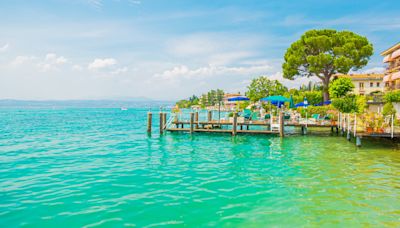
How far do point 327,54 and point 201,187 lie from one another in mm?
42861

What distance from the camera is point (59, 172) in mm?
14102

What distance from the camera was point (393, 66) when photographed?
47.0 meters

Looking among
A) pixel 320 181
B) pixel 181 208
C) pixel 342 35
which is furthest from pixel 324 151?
pixel 342 35

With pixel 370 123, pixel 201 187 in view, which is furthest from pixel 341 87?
pixel 201 187

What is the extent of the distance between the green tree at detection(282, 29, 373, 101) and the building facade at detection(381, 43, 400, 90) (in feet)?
8.81

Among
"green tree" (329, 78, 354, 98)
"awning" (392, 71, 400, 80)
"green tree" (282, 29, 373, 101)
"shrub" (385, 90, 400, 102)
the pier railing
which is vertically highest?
"green tree" (282, 29, 373, 101)

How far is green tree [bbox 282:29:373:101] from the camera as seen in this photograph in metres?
47.5

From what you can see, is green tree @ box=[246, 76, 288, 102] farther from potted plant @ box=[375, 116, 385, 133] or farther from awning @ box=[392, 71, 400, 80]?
potted plant @ box=[375, 116, 385, 133]

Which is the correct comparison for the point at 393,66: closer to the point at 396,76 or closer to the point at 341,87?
the point at 396,76

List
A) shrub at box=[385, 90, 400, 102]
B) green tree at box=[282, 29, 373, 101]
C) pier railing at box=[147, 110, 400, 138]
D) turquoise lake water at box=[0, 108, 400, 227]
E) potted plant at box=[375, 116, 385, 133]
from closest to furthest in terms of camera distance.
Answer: turquoise lake water at box=[0, 108, 400, 227] < potted plant at box=[375, 116, 385, 133] < pier railing at box=[147, 110, 400, 138] < shrub at box=[385, 90, 400, 102] < green tree at box=[282, 29, 373, 101]

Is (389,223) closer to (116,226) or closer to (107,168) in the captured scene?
(116,226)

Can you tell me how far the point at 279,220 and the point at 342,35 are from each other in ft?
156

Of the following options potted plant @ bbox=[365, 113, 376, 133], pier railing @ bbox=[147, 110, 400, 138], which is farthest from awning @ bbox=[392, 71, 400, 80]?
potted plant @ bbox=[365, 113, 376, 133]

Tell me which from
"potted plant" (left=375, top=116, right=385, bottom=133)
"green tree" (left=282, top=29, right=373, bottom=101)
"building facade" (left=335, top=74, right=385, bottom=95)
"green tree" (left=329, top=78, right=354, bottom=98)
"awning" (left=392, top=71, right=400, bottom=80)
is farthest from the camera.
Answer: "building facade" (left=335, top=74, right=385, bottom=95)
